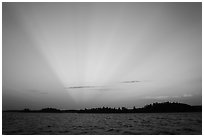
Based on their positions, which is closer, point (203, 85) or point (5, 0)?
point (203, 85)

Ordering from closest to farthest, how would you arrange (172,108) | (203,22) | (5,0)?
1. (203,22)
2. (5,0)
3. (172,108)

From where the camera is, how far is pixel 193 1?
35.5 feet

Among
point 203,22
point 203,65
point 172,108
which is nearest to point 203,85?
point 203,65

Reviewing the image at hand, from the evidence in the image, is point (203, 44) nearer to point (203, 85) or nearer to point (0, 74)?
point (203, 85)

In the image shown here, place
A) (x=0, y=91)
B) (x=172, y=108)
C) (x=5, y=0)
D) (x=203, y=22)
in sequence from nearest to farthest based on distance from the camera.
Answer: (x=0, y=91) → (x=203, y=22) → (x=5, y=0) → (x=172, y=108)

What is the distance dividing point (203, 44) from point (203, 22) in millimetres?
1186

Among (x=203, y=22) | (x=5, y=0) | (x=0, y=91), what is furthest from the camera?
(x=5, y=0)

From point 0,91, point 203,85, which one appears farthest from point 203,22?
point 0,91

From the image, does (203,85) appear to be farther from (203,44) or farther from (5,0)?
(5,0)

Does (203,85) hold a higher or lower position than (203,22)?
lower

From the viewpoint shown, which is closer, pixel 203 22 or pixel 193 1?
pixel 203 22

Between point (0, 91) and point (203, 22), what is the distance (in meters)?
10.8

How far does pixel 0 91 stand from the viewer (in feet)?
29.3

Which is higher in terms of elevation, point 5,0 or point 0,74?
point 5,0
